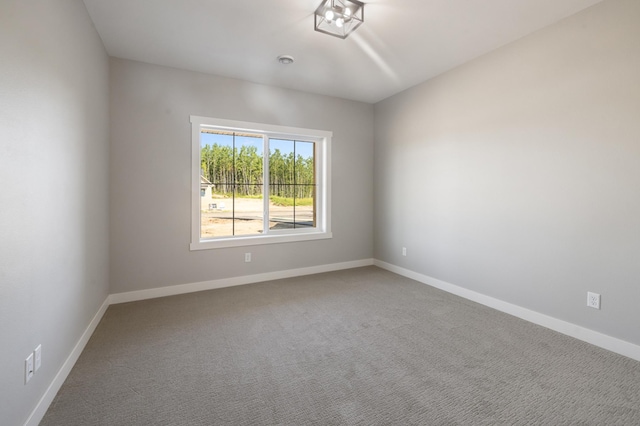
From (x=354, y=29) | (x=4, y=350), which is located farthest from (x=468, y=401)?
(x=354, y=29)

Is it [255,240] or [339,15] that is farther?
[255,240]

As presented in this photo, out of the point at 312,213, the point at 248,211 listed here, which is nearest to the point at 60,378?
the point at 248,211

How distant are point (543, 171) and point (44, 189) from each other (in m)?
3.76

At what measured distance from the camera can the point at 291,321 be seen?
2740mm

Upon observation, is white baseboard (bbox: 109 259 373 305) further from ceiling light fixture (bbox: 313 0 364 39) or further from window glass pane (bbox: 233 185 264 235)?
ceiling light fixture (bbox: 313 0 364 39)

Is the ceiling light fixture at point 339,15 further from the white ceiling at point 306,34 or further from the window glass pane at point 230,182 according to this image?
the window glass pane at point 230,182

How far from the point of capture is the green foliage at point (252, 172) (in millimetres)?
3775

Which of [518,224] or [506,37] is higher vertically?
[506,37]

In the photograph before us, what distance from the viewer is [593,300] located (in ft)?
7.68

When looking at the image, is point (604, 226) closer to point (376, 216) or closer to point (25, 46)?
point (376, 216)

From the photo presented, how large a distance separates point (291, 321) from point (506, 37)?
3.39 metres

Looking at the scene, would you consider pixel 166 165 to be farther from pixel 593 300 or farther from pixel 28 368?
pixel 593 300

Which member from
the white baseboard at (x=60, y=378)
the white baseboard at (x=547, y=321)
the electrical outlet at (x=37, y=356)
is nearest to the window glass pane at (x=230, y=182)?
the white baseboard at (x=60, y=378)

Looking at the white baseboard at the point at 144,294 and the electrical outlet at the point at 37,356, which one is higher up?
the electrical outlet at the point at 37,356
